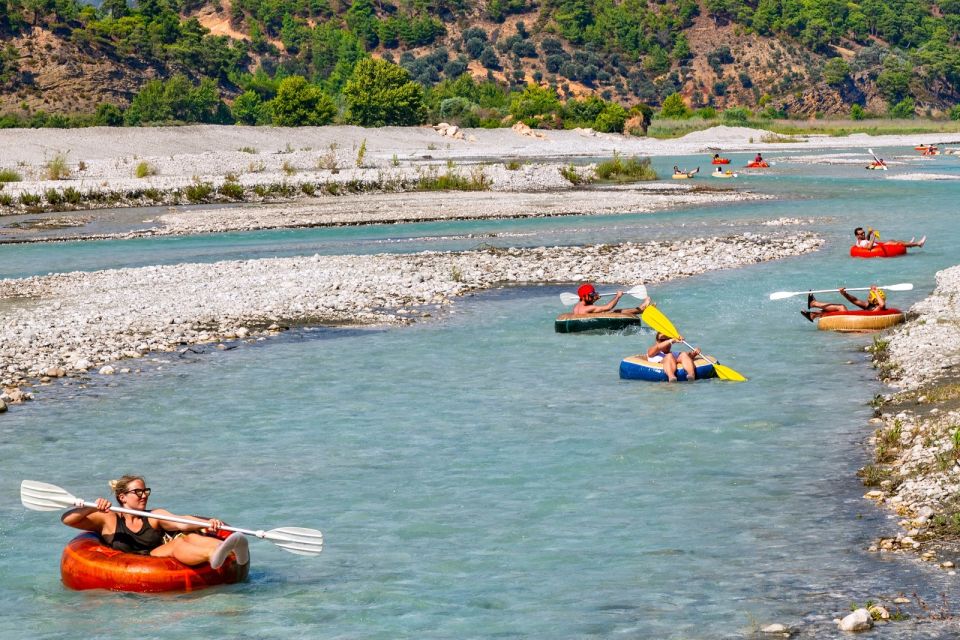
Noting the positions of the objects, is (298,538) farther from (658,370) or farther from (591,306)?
(591,306)

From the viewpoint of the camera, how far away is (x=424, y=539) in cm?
1466

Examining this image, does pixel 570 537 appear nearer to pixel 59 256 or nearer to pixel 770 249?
pixel 770 249

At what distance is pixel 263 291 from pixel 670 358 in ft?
42.8

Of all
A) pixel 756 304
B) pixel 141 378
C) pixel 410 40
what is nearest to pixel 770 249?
pixel 756 304

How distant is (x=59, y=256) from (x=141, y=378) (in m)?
20.4

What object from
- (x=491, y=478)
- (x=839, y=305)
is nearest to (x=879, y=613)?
(x=491, y=478)

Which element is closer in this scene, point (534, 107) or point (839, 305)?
point (839, 305)

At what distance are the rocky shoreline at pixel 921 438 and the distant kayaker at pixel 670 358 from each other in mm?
3151

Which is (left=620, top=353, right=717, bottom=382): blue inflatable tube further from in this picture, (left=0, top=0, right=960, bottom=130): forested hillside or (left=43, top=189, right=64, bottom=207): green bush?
(left=0, top=0, right=960, bottom=130): forested hillside

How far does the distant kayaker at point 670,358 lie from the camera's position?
21562 mm

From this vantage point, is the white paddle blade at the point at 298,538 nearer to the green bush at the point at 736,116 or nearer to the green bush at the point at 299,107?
the green bush at the point at 299,107

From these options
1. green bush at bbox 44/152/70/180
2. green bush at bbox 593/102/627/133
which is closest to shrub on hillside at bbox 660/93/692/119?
green bush at bbox 593/102/627/133

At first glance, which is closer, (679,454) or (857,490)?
(857,490)

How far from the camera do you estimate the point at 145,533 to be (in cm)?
1284
